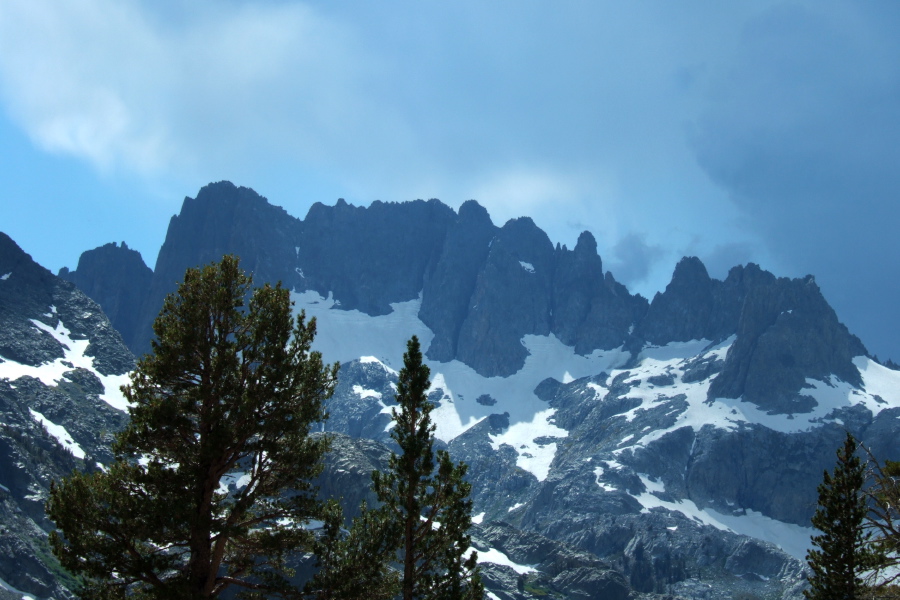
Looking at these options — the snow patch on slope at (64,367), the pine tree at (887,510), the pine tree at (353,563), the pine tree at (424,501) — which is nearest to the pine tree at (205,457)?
the pine tree at (353,563)

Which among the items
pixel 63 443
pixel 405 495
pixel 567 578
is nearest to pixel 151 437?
pixel 405 495

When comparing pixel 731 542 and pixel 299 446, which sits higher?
pixel 731 542

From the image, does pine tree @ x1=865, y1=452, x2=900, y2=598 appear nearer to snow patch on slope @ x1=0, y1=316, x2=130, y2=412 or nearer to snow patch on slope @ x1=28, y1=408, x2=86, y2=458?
snow patch on slope @ x1=28, y1=408, x2=86, y2=458

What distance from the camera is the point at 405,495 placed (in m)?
26.8

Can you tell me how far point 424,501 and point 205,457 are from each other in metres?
9.83

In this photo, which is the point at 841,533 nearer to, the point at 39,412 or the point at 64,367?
the point at 39,412

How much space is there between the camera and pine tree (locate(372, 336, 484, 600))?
26359 mm

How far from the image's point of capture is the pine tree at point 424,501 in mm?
26359

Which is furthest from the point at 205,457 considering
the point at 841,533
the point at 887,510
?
the point at 841,533

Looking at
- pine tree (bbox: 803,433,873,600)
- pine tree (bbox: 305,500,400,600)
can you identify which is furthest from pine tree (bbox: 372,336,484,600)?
pine tree (bbox: 803,433,873,600)

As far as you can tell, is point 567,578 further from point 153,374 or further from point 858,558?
point 153,374

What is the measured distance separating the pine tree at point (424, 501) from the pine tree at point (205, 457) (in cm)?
534

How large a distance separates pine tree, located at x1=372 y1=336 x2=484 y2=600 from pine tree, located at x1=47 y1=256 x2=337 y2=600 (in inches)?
210

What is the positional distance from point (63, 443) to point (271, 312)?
464 ft
